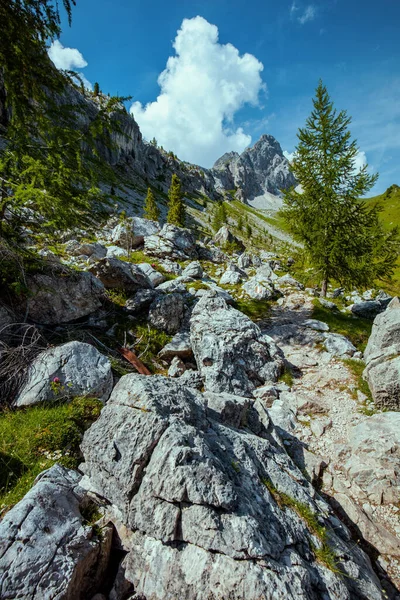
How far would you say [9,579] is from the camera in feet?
9.18

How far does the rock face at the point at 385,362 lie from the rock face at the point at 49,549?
8891 millimetres

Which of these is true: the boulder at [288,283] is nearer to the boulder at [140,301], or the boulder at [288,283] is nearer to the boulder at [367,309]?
the boulder at [367,309]

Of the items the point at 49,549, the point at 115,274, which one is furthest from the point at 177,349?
the point at 49,549

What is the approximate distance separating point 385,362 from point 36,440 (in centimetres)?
1031

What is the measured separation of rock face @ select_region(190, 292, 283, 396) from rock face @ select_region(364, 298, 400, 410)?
323 cm

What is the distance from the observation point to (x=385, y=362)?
8.96 m

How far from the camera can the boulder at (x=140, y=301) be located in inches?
484

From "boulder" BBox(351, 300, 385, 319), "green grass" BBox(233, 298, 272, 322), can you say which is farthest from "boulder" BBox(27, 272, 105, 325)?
"boulder" BBox(351, 300, 385, 319)

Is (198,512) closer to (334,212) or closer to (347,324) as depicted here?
(347,324)

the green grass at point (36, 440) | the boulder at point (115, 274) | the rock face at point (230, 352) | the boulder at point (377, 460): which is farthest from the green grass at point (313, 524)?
the boulder at point (115, 274)

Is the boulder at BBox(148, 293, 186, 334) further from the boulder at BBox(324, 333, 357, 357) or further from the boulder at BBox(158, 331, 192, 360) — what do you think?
the boulder at BBox(324, 333, 357, 357)

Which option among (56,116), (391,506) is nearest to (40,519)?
(391,506)

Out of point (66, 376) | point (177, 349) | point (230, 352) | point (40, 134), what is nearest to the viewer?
point (66, 376)

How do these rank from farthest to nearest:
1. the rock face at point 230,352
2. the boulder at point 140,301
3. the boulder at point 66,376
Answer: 1. the boulder at point 140,301
2. the rock face at point 230,352
3. the boulder at point 66,376
